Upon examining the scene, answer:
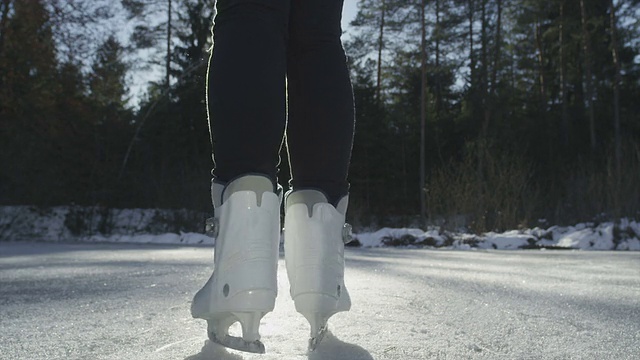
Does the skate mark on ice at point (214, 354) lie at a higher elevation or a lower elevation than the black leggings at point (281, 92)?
lower

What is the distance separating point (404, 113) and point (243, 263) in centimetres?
1972

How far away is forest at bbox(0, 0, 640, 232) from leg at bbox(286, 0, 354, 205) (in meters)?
8.34

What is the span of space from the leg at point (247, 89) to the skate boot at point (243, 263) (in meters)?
0.04

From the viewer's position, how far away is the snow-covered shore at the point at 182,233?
707 cm

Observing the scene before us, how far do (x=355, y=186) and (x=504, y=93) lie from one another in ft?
24.6

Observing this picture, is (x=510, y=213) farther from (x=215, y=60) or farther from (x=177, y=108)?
(x=177, y=108)

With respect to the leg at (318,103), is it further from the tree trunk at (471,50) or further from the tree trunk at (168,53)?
the tree trunk at (471,50)

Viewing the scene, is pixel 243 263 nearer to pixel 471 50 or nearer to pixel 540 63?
pixel 471 50

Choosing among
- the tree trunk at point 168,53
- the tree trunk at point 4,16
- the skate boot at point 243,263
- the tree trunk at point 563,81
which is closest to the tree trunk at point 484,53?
the tree trunk at point 563,81

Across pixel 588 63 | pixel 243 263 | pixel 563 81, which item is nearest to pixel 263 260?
pixel 243 263

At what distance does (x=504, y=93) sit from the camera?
20078 mm

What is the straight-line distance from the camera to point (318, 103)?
0.93m

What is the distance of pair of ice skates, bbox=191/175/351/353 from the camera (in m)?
0.72

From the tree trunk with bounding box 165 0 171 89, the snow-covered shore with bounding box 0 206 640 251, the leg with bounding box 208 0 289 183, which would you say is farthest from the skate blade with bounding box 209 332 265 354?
the tree trunk with bounding box 165 0 171 89
